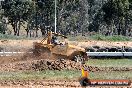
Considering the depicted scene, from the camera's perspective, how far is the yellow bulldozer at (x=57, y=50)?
25.3 meters

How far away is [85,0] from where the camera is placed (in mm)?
92375

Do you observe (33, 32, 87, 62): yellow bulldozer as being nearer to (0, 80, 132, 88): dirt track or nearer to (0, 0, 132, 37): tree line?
(0, 80, 132, 88): dirt track

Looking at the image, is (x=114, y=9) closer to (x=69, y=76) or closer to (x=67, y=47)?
(x=67, y=47)

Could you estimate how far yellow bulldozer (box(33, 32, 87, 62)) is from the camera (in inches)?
997

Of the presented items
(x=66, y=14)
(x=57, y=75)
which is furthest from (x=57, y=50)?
(x=66, y=14)

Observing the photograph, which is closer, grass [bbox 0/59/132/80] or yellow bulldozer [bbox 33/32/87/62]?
grass [bbox 0/59/132/80]

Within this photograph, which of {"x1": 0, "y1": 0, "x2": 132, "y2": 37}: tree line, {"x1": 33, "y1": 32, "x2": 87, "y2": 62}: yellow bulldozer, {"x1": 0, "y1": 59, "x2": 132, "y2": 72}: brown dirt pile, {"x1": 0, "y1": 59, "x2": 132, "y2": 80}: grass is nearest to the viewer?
{"x1": 0, "y1": 59, "x2": 132, "y2": 80}: grass

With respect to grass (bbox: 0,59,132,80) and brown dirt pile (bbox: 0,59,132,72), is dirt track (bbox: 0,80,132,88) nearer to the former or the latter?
grass (bbox: 0,59,132,80)

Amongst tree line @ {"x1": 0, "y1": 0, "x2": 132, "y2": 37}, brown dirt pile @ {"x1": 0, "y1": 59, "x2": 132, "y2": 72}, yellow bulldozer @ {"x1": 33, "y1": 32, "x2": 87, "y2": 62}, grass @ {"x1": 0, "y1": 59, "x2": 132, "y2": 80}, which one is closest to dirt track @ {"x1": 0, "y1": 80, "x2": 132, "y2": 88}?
grass @ {"x1": 0, "y1": 59, "x2": 132, "y2": 80}

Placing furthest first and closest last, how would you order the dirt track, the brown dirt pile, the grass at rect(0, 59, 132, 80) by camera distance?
1. the brown dirt pile
2. the grass at rect(0, 59, 132, 80)
3. the dirt track

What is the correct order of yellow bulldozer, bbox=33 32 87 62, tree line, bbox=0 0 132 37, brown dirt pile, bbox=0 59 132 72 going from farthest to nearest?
1. tree line, bbox=0 0 132 37
2. yellow bulldozer, bbox=33 32 87 62
3. brown dirt pile, bbox=0 59 132 72

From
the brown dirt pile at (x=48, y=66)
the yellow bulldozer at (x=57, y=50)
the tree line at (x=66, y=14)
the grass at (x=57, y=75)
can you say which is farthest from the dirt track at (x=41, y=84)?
the tree line at (x=66, y=14)

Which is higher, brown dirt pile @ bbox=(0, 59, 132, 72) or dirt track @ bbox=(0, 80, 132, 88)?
dirt track @ bbox=(0, 80, 132, 88)

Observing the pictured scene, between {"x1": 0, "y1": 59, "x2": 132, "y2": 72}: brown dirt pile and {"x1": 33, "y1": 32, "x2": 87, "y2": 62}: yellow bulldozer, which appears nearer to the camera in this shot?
{"x1": 0, "y1": 59, "x2": 132, "y2": 72}: brown dirt pile
